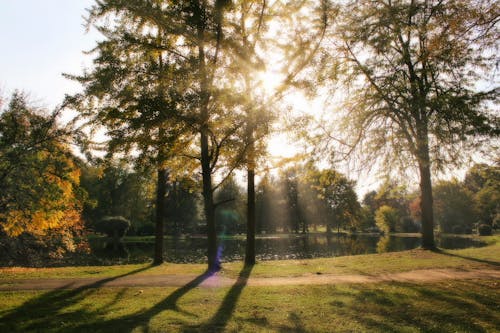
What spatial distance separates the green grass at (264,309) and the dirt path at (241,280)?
0.78m

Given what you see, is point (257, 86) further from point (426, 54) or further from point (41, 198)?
point (41, 198)

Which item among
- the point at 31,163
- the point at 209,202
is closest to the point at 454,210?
the point at 209,202

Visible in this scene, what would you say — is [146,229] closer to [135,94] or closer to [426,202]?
[426,202]

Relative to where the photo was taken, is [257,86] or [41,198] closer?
[41,198]

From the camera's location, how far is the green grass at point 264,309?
24.5ft

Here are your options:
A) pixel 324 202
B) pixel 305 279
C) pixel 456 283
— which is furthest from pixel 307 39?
pixel 324 202

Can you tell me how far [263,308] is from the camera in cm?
883

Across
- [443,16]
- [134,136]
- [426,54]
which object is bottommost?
[134,136]

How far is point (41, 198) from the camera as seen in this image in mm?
10555

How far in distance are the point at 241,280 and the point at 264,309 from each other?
3949 millimetres

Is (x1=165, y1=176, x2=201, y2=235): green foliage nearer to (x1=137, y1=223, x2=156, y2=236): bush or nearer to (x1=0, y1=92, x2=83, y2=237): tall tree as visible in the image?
(x1=137, y1=223, x2=156, y2=236): bush

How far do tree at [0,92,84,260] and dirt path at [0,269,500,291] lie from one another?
2.04 meters

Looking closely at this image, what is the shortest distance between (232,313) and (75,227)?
13.1 metres

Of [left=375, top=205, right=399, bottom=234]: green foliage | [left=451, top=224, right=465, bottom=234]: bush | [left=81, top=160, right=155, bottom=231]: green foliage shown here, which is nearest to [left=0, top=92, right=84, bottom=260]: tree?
[left=81, top=160, right=155, bottom=231]: green foliage
